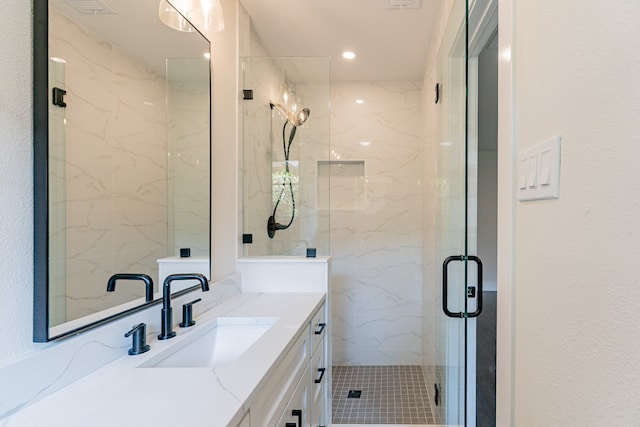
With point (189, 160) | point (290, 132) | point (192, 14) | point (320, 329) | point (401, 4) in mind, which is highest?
point (401, 4)

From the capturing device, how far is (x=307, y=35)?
2521 mm

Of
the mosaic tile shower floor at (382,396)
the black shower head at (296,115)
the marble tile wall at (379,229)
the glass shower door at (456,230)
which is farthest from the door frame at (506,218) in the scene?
the marble tile wall at (379,229)

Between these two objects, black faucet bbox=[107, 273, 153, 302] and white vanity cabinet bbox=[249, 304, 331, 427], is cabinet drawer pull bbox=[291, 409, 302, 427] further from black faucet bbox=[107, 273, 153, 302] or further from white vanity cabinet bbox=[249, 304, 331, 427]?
black faucet bbox=[107, 273, 153, 302]

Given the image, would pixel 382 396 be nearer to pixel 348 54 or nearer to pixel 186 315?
pixel 186 315

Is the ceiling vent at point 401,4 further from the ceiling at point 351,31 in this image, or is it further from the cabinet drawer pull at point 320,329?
the cabinet drawer pull at point 320,329

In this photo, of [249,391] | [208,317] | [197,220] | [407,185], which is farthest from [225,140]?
[407,185]

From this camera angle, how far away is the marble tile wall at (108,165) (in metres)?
1.01

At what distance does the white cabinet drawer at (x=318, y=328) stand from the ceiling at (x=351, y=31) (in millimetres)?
1880

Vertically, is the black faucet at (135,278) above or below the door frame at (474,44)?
below

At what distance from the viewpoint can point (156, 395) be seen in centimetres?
87

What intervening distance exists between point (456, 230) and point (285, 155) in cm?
150

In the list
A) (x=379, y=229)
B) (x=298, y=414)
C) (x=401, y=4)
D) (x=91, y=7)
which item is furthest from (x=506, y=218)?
(x=379, y=229)

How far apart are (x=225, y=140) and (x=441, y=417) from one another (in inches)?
84.8

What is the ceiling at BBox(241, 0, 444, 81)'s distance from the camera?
85.7 inches
